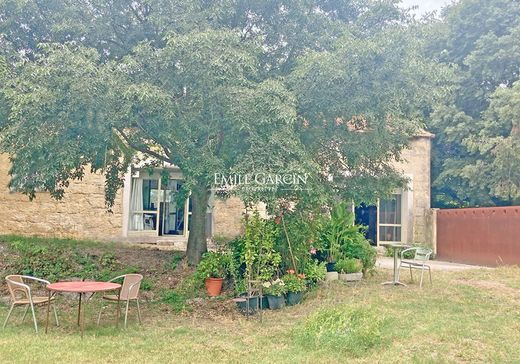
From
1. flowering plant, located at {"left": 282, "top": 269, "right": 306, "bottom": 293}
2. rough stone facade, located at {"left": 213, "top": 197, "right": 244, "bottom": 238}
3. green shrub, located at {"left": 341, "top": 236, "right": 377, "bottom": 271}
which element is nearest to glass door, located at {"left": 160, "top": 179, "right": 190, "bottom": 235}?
rough stone facade, located at {"left": 213, "top": 197, "right": 244, "bottom": 238}

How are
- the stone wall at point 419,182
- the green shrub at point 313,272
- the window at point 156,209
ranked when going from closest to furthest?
1. the green shrub at point 313,272
2. the window at point 156,209
3. the stone wall at point 419,182

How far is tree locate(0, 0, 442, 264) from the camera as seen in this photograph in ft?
21.7

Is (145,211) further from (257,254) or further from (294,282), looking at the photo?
(294,282)

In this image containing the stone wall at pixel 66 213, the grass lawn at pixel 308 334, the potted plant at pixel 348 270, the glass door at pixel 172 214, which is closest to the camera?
the grass lawn at pixel 308 334

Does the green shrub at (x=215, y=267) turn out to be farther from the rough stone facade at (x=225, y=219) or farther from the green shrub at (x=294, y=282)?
the rough stone facade at (x=225, y=219)

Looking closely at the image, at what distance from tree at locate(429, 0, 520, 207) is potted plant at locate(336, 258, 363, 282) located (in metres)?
7.35

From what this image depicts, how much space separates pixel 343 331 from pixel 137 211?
408 inches

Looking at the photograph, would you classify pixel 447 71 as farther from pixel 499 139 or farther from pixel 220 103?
pixel 499 139

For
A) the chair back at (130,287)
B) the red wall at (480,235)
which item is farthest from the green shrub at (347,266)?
the red wall at (480,235)

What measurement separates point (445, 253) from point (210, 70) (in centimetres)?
1180

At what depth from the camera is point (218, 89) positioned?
22.7 ft

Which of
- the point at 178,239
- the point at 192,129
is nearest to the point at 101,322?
the point at 192,129

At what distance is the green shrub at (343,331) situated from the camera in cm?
588

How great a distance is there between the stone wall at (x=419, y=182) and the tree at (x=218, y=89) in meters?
7.80
